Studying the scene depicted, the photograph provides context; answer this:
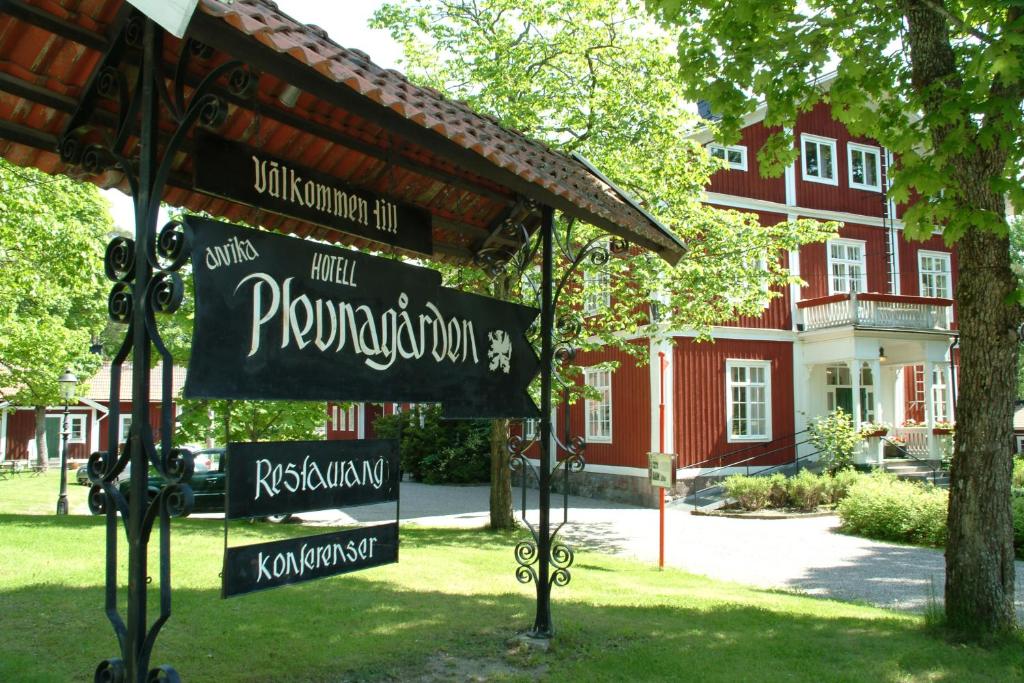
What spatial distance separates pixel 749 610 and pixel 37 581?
6569mm

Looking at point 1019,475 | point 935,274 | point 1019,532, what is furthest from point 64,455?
point 935,274

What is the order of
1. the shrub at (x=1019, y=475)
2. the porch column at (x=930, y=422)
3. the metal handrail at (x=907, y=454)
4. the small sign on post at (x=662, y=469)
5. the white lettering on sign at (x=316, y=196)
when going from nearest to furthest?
the white lettering on sign at (x=316, y=196), the small sign on post at (x=662, y=469), the shrub at (x=1019, y=475), the metal handrail at (x=907, y=454), the porch column at (x=930, y=422)

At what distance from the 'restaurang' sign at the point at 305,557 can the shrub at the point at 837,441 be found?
1821 centimetres

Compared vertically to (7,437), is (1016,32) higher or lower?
higher

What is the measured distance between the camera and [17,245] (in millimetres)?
13898

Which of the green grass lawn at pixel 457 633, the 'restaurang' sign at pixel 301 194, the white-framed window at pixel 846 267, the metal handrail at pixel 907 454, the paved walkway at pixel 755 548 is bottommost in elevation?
the paved walkway at pixel 755 548

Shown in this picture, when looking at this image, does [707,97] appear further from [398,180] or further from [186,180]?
[186,180]

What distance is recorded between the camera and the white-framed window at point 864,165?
2548cm

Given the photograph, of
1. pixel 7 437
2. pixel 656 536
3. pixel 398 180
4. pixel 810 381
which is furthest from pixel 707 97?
pixel 7 437

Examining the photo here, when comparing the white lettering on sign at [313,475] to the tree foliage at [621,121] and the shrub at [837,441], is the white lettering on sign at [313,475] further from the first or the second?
the shrub at [837,441]

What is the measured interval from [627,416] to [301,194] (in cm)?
1829

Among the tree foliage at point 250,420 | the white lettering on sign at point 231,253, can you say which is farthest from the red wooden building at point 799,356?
the white lettering on sign at point 231,253

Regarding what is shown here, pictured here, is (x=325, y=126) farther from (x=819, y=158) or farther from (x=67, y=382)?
(x=819, y=158)

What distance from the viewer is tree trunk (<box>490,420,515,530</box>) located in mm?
14672
